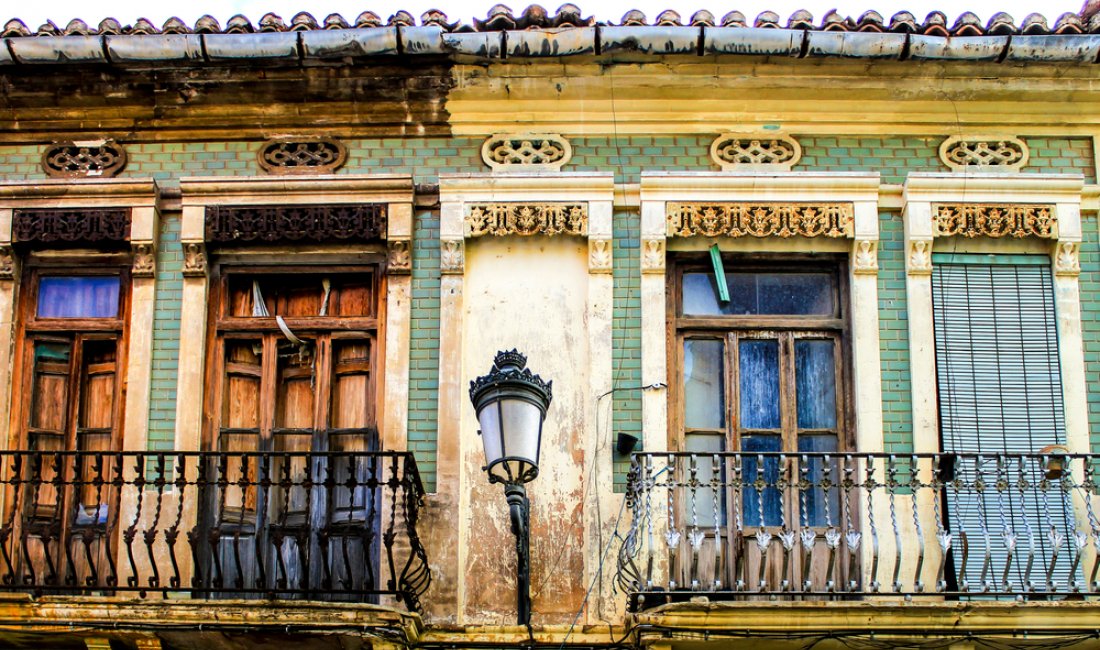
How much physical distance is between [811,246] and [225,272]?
12.0 feet

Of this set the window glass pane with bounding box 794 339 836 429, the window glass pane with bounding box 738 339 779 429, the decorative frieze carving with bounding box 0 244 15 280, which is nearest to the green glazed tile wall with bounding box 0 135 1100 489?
the window glass pane with bounding box 794 339 836 429

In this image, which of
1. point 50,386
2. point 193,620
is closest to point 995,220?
point 193,620

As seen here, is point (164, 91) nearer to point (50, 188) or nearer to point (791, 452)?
point (50, 188)

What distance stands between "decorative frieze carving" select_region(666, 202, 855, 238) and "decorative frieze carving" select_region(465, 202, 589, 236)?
572mm

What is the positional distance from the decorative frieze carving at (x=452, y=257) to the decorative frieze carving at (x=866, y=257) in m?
2.41

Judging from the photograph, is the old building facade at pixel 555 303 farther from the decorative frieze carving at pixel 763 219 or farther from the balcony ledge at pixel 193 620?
the balcony ledge at pixel 193 620

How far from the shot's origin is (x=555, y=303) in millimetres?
11883

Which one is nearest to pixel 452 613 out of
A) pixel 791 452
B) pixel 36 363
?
pixel 791 452

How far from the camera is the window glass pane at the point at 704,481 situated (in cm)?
1151

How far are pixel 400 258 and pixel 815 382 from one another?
2657 millimetres

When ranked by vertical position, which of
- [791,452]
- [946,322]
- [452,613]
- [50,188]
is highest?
[50,188]

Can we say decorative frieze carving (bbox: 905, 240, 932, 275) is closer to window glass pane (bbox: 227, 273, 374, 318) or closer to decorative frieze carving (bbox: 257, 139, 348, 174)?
window glass pane (bbox: 227, 273, 374, 318)

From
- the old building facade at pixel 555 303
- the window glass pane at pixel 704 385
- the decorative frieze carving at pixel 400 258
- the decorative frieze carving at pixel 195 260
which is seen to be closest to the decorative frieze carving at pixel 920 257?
the old building facade at pixel 555 303

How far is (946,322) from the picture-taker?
1184cm
